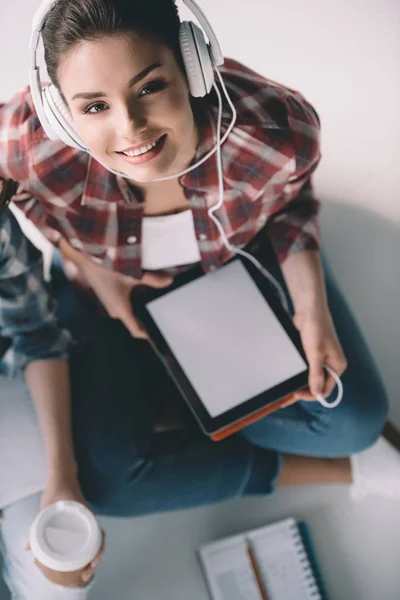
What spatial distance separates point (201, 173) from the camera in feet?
2.72

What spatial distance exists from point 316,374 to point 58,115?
0.57m

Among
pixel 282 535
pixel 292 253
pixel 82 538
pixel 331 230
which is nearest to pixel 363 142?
pixel 331 230

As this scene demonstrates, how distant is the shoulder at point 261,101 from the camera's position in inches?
31.5

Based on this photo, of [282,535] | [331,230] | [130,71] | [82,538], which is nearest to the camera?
[130,71]

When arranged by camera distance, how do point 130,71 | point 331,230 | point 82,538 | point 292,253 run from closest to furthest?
point 130,71 → point 82,538 → point 292,253 → point 331,230

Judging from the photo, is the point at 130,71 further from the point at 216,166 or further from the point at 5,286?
the point at 5,286

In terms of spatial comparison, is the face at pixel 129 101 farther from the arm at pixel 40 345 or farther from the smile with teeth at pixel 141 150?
the arm at pixel 40 345

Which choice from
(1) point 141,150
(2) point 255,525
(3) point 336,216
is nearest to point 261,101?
(1) point 141,150

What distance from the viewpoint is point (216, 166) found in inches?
32.7

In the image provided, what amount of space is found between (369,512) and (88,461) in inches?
23.2

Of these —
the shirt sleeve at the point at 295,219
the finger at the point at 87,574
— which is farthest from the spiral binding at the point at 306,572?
the shirt sleeve at the point at 295,219

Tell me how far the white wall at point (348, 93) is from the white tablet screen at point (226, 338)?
425 mm

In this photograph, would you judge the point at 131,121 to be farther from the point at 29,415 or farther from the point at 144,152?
the point at 29,415

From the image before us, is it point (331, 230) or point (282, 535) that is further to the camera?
point (331, 230)
